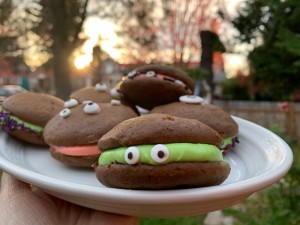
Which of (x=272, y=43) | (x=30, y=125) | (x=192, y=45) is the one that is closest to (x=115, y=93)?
(x=30, y=125)

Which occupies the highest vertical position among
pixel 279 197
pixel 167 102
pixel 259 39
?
pixel 167 102

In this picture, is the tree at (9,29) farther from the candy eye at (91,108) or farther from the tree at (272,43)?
the candy eye at (91,108)

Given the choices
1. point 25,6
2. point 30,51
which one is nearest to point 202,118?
point 25,6

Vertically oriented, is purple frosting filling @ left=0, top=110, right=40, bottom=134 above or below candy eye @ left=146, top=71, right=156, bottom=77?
below

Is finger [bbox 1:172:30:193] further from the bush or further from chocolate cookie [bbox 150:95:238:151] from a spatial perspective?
the bush

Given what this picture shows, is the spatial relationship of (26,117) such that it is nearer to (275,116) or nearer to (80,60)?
(80,60)

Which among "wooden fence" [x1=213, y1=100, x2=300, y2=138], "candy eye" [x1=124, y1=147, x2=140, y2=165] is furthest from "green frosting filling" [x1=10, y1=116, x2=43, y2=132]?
"wooden fence" [x1=213, y1=100, x2=300, y2=138]

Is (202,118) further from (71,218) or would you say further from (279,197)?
(279,197)
